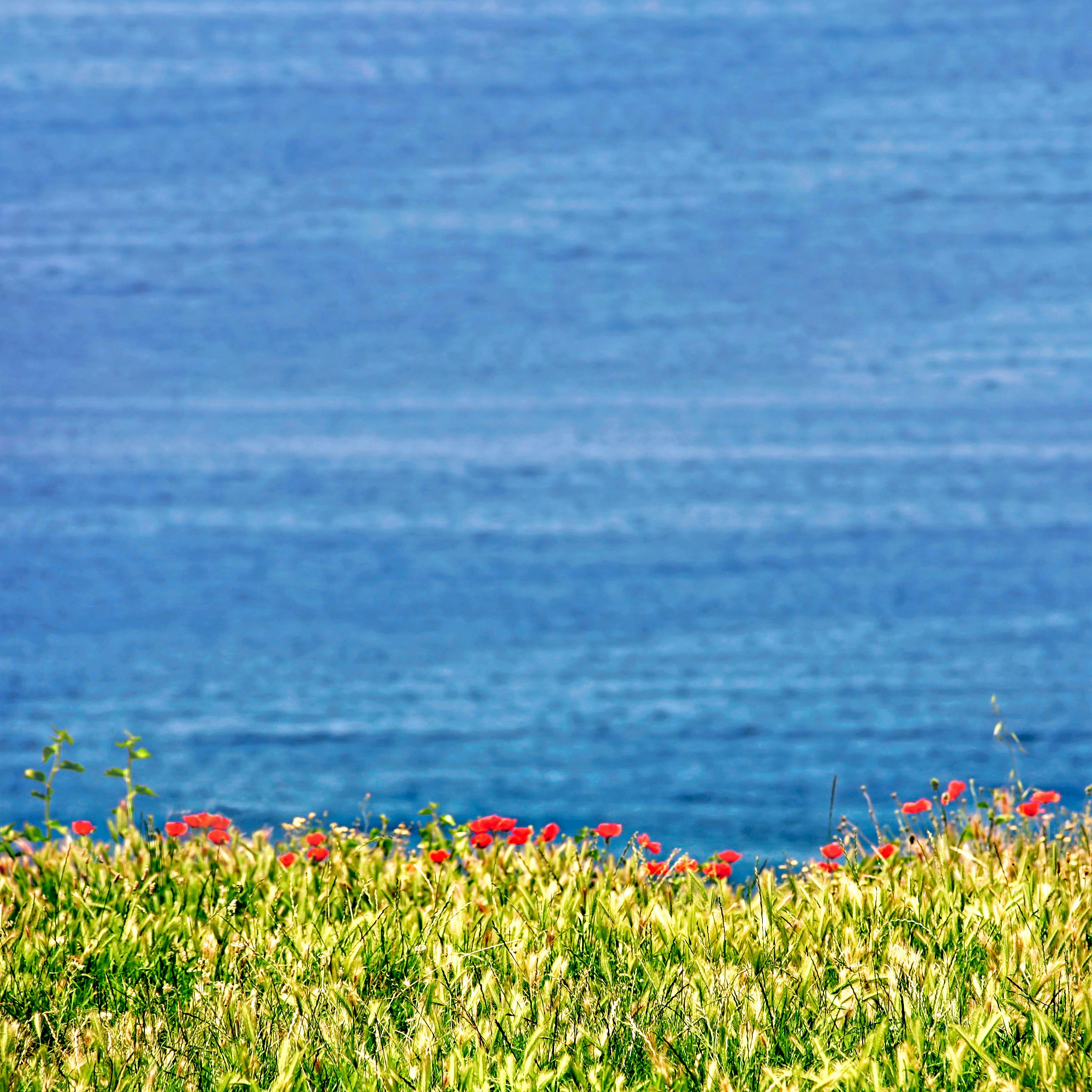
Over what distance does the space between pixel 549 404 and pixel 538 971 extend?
8.92ft

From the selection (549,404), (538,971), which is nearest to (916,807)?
(538,971)

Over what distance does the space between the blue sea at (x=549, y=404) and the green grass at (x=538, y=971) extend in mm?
1174

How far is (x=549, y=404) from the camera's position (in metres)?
4.73

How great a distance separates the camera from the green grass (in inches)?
81.7

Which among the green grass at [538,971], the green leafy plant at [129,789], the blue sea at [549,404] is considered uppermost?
the blue sea at [549,404]

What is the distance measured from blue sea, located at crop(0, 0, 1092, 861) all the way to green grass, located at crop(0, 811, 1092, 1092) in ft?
3.85

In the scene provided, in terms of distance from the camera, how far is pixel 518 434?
4.75m

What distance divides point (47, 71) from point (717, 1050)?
189 inches

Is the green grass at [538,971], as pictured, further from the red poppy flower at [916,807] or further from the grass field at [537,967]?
the red poppy flower at [916,807]

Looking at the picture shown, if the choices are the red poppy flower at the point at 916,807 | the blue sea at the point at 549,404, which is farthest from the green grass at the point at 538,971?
the blue sea at the point at 549,404

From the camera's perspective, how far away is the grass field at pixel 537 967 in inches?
81.8

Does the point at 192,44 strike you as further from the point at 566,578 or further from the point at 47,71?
the point at 566,578

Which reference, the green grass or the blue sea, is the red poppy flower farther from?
the blue sea

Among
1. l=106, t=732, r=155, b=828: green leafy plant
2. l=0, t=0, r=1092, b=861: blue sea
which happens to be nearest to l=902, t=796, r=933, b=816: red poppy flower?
l=0, t=0, r=1092, b=861: blue sea
